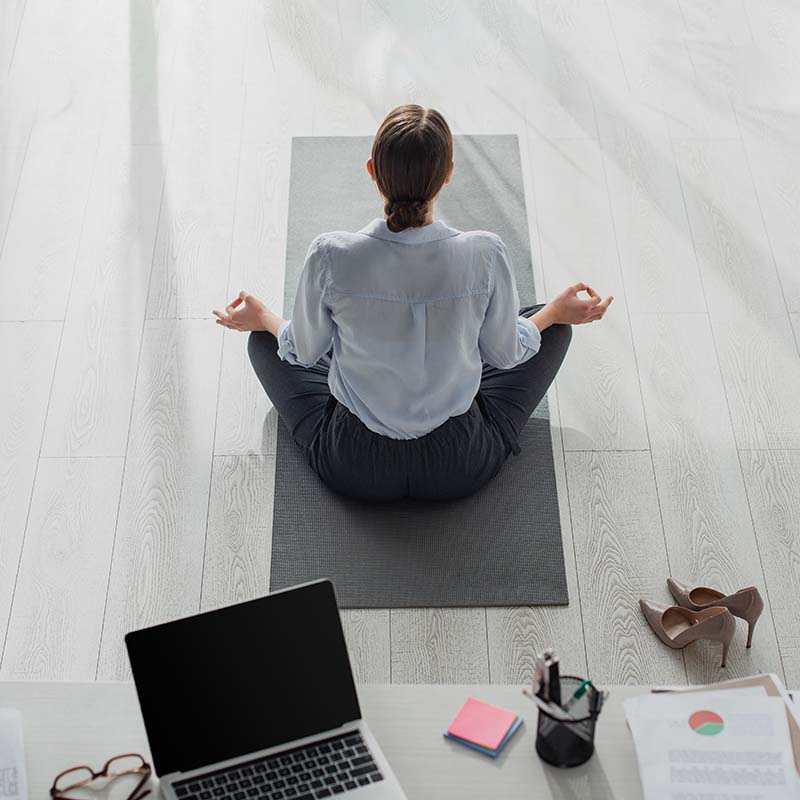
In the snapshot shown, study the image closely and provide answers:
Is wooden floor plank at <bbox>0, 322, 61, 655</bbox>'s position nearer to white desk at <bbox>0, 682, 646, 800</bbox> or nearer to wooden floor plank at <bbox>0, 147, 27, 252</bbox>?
wooden floor plank at <bbox>0, 147, 27, 252</bbox>

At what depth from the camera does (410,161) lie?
203 cm

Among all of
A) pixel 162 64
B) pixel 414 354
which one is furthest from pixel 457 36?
pixel 414 354

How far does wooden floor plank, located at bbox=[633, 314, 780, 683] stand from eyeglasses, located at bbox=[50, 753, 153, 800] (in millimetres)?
1282

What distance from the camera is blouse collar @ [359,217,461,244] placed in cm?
211

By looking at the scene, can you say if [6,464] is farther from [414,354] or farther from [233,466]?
[414,354]

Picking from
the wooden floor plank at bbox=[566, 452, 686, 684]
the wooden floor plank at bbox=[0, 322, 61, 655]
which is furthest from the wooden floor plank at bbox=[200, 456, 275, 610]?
the wooden floor plank at bbox=[566, 452, 686, 684]

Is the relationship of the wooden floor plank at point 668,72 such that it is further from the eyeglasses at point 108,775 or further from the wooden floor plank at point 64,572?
the eyeglasses at point 108,775

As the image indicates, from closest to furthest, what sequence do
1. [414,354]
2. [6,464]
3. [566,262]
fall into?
[414,354] < [6,464] < [566,262]

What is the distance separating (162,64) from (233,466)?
1.81 m

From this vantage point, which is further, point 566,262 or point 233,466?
point 566,262

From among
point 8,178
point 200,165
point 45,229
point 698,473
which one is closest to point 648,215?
point 698,473

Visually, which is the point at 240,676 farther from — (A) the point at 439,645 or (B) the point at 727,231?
(B) the point at 727,231

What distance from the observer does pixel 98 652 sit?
233 centimetres

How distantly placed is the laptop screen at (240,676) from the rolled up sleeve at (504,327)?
0.97 meters
